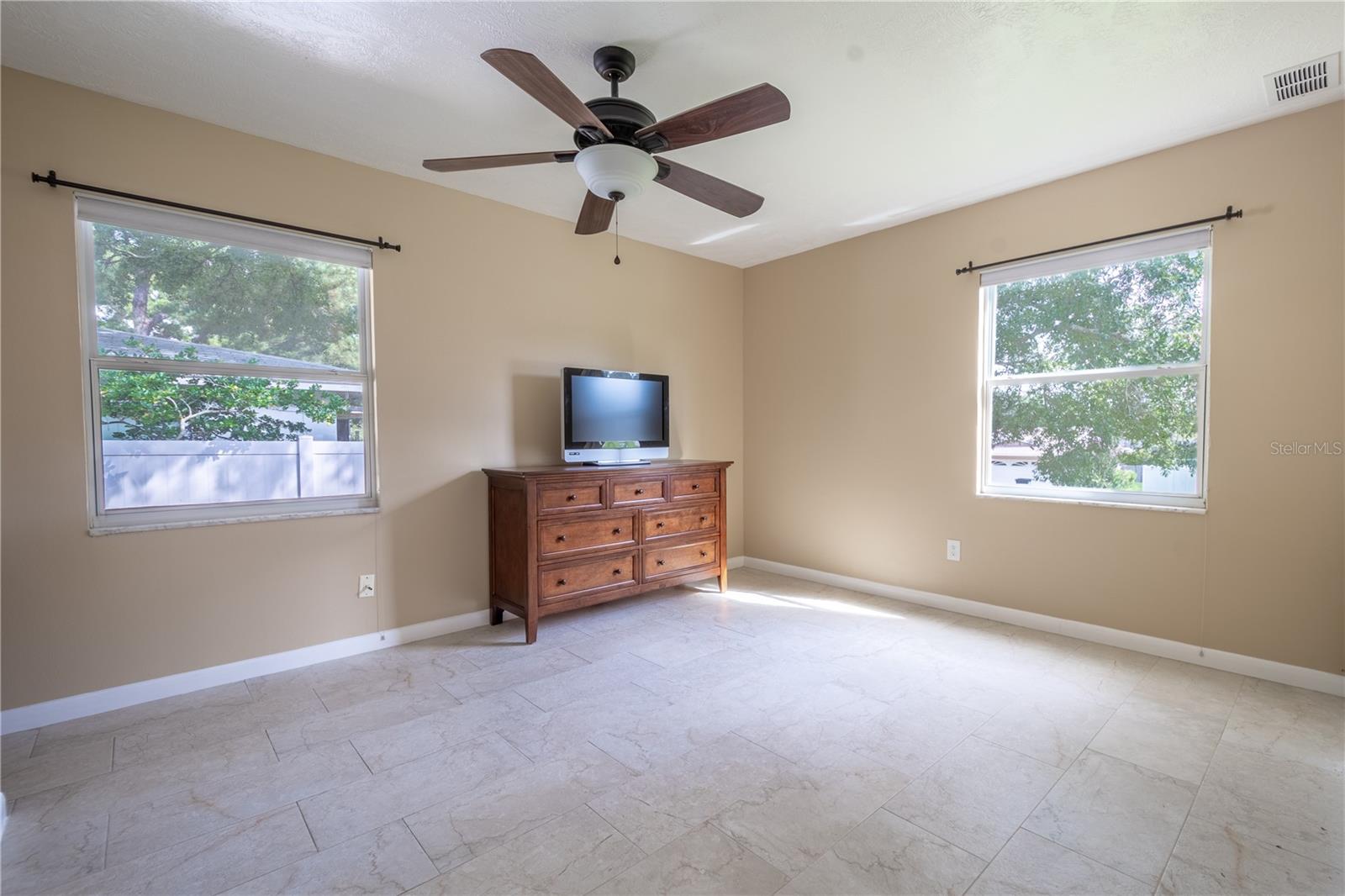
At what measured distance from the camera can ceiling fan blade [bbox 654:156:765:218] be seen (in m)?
2.28

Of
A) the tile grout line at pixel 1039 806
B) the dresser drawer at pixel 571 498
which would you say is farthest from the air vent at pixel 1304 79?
the dresser drawer at pixel 571 498

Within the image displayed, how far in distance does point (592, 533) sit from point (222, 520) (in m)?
1.75

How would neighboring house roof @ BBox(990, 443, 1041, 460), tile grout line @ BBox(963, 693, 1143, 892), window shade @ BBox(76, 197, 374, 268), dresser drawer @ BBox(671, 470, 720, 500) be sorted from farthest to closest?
dresser drawer @ BBox(671, 470, 720, 500) < neighboring house roof @ BBox(990, 443, 1041, 460) < window shade @ BBox(76, 197, 374, 268) < tile grout line @ BBox(963, 693, 1143, 892)

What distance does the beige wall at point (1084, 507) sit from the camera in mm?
2518

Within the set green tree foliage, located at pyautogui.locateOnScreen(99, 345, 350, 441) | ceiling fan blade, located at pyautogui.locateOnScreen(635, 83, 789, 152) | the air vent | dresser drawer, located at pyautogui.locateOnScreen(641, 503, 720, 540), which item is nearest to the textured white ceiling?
the air vent

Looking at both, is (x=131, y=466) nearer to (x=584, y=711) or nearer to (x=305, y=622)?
(x=305, y=622)

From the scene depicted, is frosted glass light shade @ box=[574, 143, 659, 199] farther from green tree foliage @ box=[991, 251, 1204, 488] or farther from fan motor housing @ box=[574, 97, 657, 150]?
green tree foliage @ box=[991, 251, 1204, 488]

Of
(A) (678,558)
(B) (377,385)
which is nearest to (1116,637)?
(A) (678,558)

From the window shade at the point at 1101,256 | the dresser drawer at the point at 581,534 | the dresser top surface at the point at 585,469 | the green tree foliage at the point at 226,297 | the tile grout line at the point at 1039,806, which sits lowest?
the tile grout line at the point at 1039,806

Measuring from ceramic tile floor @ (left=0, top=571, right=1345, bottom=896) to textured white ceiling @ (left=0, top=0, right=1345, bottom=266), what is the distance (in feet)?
8.18

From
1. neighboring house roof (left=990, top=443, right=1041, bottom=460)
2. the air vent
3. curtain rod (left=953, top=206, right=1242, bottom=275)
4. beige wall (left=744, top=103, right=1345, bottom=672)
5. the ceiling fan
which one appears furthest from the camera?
neighboring house roof (left=990, top=443, right=1041, bottom=460)

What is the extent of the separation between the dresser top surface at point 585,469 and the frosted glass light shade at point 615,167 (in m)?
1.52

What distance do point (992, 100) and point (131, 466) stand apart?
3937mm

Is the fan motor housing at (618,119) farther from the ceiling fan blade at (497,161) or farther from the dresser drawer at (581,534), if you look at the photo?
the dresser drawer at (581,534)
